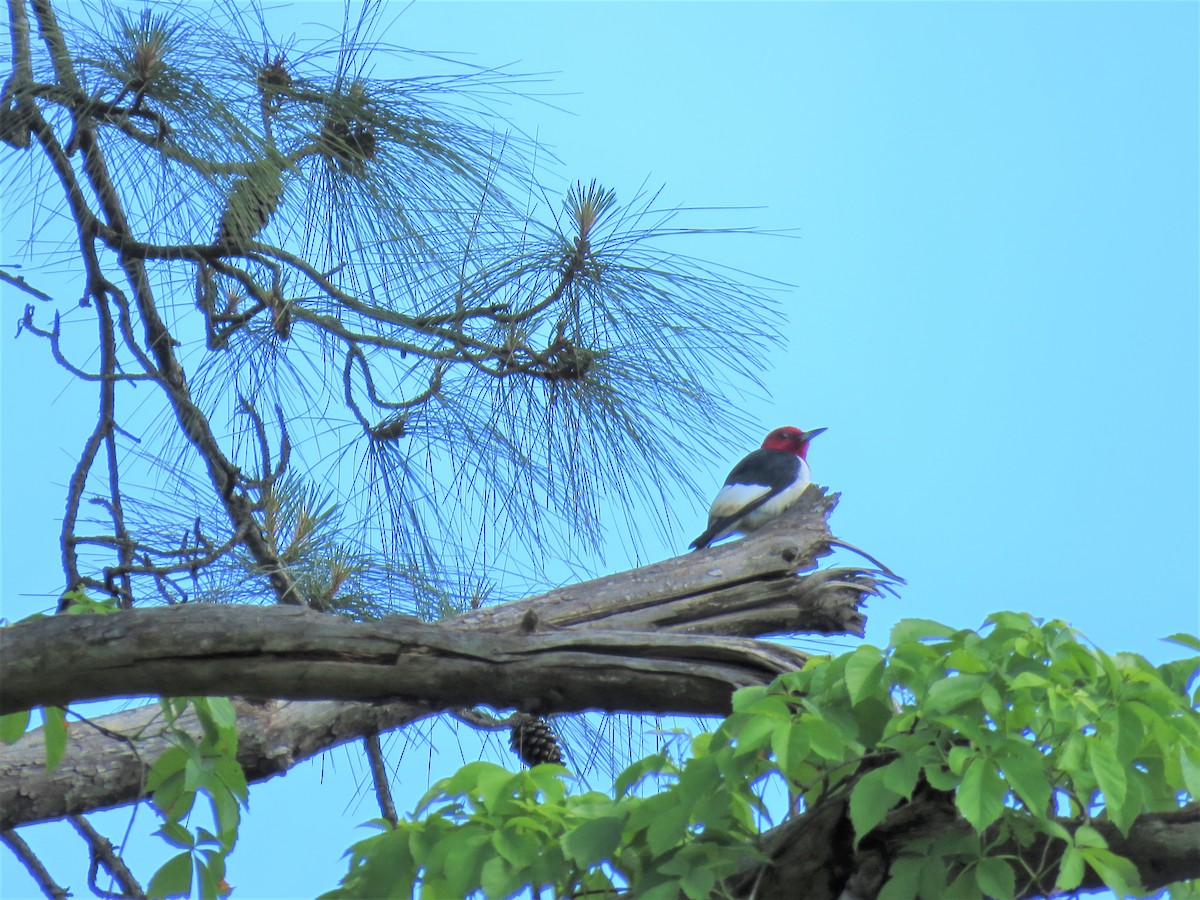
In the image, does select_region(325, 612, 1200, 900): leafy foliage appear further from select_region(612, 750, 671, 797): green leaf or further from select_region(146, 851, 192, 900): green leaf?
select_region(146, 851, 192, 900): green leaf

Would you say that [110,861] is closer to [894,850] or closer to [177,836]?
[177,836]

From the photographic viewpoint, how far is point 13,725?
145cm

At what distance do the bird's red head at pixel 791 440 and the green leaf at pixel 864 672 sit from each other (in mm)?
2805

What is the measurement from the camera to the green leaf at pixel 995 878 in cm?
109

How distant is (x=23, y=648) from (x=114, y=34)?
3.30 feet

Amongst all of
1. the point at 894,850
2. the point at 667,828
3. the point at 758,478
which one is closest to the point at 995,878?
the point at 894,850

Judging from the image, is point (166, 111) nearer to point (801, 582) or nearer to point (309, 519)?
point (309, 519)

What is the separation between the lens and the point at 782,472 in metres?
3.53

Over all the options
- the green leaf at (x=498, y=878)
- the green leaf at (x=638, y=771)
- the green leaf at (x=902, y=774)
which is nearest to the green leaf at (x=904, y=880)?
the green leaf at (x=902, y=774)

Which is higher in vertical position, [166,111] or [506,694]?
[166,111]

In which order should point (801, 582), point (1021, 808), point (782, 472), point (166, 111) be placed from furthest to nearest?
point (782, 472) < point (801, 582) < point (166, 111) < point (1021, 808)

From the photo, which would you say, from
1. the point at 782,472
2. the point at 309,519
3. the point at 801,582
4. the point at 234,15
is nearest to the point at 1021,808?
the point at 801,582

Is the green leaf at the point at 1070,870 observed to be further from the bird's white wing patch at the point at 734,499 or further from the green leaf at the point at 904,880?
the bird's white wing patch at the point at 734,499

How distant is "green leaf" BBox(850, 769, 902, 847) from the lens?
1.09 metres
